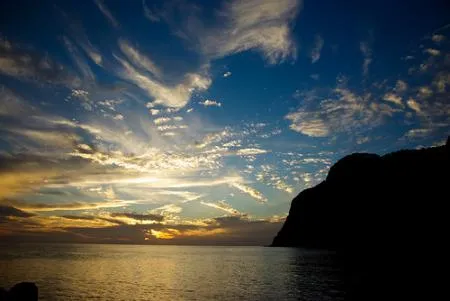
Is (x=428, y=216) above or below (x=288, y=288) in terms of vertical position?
above

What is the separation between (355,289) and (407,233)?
11112 centimetres

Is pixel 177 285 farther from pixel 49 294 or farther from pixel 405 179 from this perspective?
pixel 405 179

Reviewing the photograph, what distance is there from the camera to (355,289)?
161 ft

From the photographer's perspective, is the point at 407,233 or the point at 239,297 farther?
the point at 407,233

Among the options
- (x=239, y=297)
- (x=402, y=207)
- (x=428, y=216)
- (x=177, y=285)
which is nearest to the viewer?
(x=239, y=297)

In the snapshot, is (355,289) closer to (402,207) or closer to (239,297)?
(239,297)

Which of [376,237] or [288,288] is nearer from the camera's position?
[288,288]

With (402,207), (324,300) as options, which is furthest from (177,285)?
(402,207)

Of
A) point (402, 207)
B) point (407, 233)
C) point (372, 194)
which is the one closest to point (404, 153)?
point (372, 194)

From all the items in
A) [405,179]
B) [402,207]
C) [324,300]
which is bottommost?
[324,300]

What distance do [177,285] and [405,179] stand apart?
467 feet

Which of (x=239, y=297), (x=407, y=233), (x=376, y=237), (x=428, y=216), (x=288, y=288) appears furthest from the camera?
(x=376, y=237)

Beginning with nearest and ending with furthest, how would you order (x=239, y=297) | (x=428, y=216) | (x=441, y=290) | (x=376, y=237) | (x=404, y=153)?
(x=441, y=290) → (x=239, y=297) → (x=428, y=216) → (x=376, y=237) → (x=404, y=153)

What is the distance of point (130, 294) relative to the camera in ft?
162
